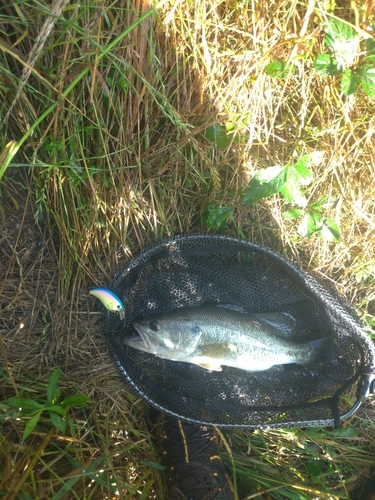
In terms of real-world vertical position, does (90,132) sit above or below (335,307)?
above

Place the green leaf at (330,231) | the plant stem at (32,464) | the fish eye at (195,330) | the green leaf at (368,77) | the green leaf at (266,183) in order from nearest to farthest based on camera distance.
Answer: the plant stem at (32,464), the green leaf at (368,77), the green leaf at (266,183), the fish eye at (195,330), the green leaf at (330,231)

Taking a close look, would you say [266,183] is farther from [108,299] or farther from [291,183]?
[108,299]

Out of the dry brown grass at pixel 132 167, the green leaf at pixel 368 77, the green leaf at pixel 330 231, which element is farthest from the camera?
the green leaf at pixel 330 231

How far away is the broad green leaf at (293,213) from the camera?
247 centimetres

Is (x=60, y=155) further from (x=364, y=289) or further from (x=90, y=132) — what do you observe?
(x=364, y=289)

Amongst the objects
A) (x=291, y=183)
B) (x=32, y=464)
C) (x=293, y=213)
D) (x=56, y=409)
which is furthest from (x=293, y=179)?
(x=32, y=464)

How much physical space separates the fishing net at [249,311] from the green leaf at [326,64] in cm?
108

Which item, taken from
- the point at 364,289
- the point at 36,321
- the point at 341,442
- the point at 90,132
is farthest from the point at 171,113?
the point at 341,442

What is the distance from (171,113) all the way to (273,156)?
74 cm

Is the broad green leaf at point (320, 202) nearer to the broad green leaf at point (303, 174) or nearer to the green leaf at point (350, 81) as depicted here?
the broad green leaf at point (303, 174)

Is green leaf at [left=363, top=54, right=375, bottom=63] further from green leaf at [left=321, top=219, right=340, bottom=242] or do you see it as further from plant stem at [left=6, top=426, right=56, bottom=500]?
plant stem at [left=6, top=426, right=56, bottom=500]

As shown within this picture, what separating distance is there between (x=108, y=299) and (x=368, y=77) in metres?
1.90

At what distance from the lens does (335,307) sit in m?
2.42

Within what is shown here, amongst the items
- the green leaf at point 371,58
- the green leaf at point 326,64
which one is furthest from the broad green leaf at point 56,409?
the green leaf at point 371,58
